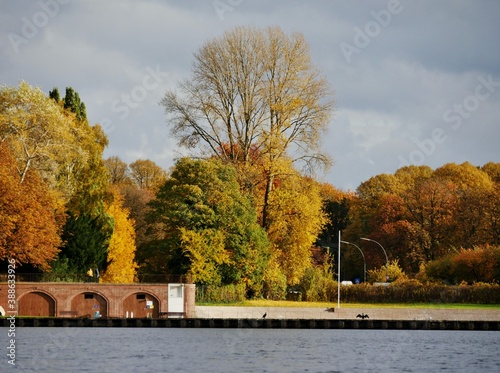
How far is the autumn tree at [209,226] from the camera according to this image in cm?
8012

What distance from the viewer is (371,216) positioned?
123 meters

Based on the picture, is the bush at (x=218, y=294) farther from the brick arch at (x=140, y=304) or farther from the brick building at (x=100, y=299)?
the brick arch at (x=140, y=304)

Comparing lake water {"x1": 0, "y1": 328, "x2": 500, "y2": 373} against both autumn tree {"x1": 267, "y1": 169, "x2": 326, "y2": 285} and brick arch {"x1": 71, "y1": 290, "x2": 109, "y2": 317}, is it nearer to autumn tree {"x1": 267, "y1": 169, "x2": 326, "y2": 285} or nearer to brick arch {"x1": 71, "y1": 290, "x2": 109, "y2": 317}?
brick arch {"x1": 71, "y1": 290, "x2": 109, "y2": 317}

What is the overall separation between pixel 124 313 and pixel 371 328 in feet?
57.3

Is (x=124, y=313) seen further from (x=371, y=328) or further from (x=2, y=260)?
(x=371, y=328)

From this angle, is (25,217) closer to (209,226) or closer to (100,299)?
(100,299)

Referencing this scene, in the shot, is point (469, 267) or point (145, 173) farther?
point (145, 173)

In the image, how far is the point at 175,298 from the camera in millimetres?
79250

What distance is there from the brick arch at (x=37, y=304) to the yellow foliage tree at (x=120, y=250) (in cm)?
1256

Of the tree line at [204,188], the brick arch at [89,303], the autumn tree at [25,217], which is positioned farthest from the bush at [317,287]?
the autumn tree at [25,217]

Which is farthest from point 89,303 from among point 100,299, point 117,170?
point 117,170

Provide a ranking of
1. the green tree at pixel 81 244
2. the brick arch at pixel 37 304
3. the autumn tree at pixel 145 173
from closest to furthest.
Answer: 1. the brick arch at pixel 37 304
2. the green tree at pixel 81 244
3. the autumn tree at pixel 145 173

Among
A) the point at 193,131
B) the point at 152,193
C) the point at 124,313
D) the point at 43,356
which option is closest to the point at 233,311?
the point at 124,313

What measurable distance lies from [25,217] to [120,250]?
19940 millimetres
